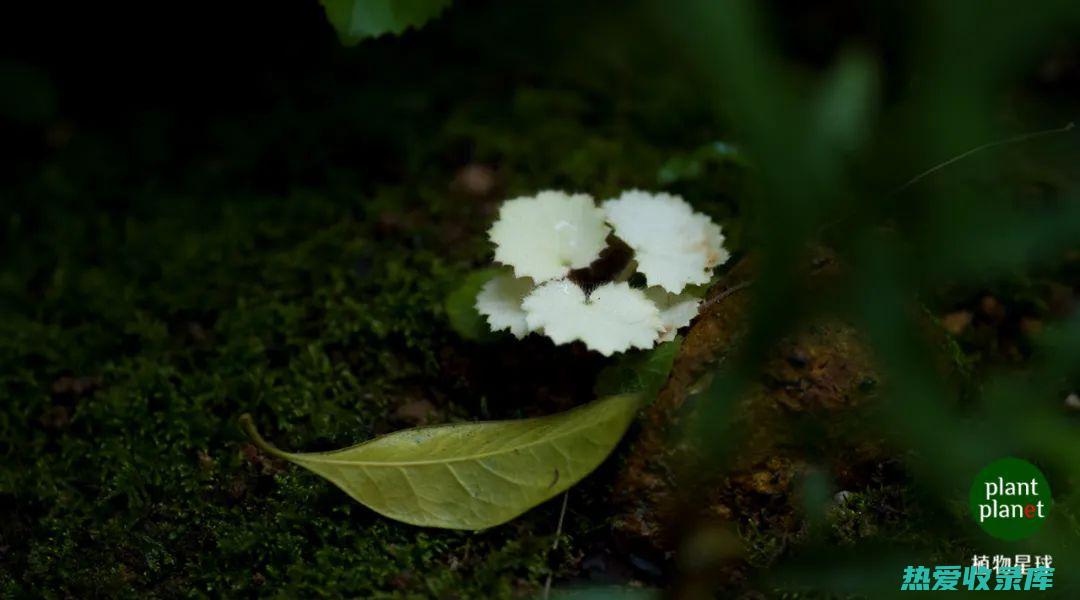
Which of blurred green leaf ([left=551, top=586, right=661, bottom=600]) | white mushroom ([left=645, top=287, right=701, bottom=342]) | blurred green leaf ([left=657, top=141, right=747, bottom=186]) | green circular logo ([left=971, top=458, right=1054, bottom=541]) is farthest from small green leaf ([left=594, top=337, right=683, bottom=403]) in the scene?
blurred green leaf ([left=657, top=141, right=747, bottom=186])

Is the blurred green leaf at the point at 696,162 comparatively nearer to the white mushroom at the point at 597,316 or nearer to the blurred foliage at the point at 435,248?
the blurred foliage at the point at 435,248

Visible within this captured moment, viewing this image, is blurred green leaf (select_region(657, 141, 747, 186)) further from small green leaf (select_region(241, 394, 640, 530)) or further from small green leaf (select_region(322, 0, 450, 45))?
small green leaf (select_region(241, 394, 640, 530))

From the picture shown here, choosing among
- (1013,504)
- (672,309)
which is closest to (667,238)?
(672,309)

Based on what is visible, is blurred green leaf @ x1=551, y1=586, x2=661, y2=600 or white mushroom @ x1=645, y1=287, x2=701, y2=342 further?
white mushroom @ x1=645, y1=287, x2=701, y2=342

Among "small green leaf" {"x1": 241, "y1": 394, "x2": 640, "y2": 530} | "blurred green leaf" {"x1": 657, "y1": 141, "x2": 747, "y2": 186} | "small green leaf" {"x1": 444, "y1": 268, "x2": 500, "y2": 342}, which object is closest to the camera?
"small green leaf" {"x1": 241, "y1": 394, "x2": 640, "y2": 530}

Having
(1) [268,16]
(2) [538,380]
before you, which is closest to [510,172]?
(2) [538,380]

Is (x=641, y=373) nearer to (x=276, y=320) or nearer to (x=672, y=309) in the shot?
(x=672, y=309)

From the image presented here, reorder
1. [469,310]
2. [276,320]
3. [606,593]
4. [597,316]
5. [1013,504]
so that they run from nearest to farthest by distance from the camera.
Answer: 1. [1013,504]
2. [606,593]
3. [597,316]
4. [469,310]
5. [276,320]
